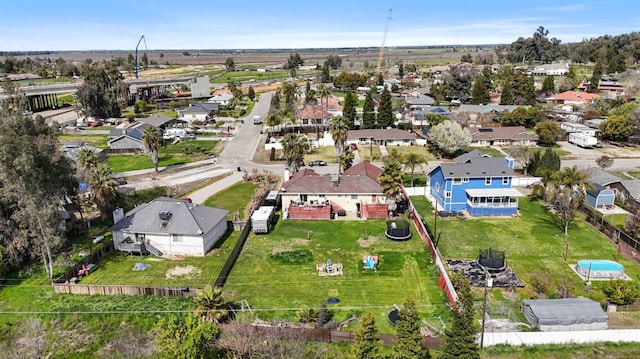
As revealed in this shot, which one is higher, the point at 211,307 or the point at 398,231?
the point at 211,307

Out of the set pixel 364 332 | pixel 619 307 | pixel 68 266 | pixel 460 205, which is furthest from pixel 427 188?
pixel 68 266

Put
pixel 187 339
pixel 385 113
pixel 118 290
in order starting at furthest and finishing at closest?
pixel 385 113
pixel 118 290
pixel 187 339

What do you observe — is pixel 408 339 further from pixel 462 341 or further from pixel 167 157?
pixel 167 157

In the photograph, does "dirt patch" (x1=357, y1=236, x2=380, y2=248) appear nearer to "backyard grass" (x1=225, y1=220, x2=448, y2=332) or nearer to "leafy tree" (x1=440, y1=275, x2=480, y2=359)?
"backyard grass" (x1=225, y1=220, x2=448, y2=332)

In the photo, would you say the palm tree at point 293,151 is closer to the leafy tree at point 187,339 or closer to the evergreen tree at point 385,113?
the leafy tree at point 187,339

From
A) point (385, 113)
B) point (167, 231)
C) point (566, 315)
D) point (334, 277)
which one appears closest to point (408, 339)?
point (566, 315)
